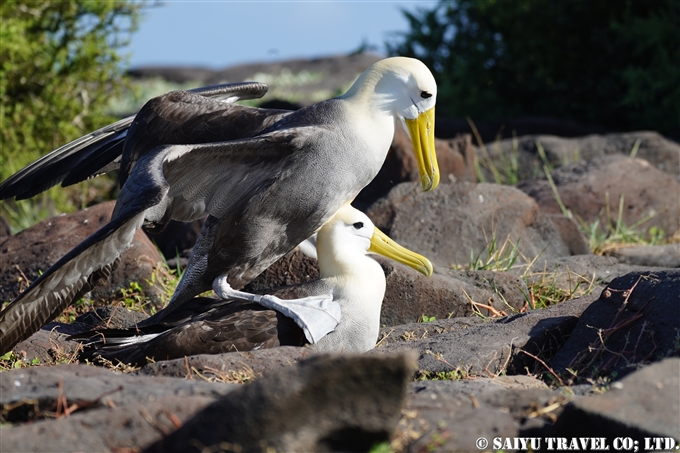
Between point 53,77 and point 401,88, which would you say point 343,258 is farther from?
point 53,77

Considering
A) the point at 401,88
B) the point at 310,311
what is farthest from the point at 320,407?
the point at 401,88

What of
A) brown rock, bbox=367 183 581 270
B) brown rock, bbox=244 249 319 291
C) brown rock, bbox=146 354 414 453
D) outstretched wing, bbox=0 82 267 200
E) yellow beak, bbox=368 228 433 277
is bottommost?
brown rock, bbox=367 183 581 270

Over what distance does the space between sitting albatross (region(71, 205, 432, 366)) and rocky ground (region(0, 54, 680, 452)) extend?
20cm

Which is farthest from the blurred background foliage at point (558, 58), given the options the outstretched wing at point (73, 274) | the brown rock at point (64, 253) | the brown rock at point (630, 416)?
the brown rock at point (630, 416)

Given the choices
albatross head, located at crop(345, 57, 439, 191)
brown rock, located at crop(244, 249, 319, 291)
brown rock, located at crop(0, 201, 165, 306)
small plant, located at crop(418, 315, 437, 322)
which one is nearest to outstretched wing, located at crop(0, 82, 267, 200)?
brown rock, located at crop(0, 201, 165, 306)

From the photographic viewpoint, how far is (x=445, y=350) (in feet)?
14.6

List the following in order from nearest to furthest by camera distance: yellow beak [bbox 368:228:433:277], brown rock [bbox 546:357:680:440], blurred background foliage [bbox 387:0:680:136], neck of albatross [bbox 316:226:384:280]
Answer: brown rock [bbox 546:357:680:440], neck of albatross [bbox 316:226:384:280], yellow beak [bbox 368:228:433:277], blurred background foliage [bbox 387:0:680:136]

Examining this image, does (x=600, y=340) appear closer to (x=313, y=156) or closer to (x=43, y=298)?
(x=313, y=156)

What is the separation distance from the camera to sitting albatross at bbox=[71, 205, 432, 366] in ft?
15.0

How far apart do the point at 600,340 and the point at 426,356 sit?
0.81 metres

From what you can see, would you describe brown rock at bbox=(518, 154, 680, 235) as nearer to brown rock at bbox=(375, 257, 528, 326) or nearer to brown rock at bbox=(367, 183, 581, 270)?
brown rock at bbox=(367, 183, 581, 270)

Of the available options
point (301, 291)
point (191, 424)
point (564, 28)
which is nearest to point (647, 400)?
point (191, 424)

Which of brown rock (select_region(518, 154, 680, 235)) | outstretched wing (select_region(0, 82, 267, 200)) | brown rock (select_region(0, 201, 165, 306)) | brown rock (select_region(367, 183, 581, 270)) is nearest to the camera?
outstretched wing (select_region(0, 82, 267, 200))

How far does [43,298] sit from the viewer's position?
4.41 m
